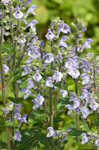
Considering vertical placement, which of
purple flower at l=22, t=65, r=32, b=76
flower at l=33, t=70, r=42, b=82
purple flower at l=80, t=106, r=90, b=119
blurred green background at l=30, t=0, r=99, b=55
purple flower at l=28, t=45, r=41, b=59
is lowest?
purple flower at l=80, t=106, r=90, b=119

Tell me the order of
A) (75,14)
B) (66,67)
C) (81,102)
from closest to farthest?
(66,67) < (81,102) < (75,14)

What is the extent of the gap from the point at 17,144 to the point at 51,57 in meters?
0.97

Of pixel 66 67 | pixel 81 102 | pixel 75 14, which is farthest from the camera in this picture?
→ pixel 75 14

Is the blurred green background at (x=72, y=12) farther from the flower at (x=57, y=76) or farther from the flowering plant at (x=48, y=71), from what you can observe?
the flower at (x=57, y=76)

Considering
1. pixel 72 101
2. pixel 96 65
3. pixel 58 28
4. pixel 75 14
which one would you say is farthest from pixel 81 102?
pixel 75 14

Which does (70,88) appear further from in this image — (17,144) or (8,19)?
(8,19)

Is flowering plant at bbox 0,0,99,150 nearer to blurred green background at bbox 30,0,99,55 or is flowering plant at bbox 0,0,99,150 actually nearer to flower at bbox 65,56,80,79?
flower at bbox 65,56,80,79

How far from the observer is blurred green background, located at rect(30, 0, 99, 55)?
5664 mm

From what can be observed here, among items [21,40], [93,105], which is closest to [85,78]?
[93,105]

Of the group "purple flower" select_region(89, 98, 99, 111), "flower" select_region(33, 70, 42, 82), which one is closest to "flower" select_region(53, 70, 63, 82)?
"flower" select_region(33, 70, 42, 82)

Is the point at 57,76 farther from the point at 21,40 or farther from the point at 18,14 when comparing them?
the point at 18,14

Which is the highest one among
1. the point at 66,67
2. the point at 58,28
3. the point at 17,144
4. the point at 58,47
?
the point at 58,28

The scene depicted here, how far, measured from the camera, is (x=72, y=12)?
19.0 ft

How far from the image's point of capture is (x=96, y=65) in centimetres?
246
